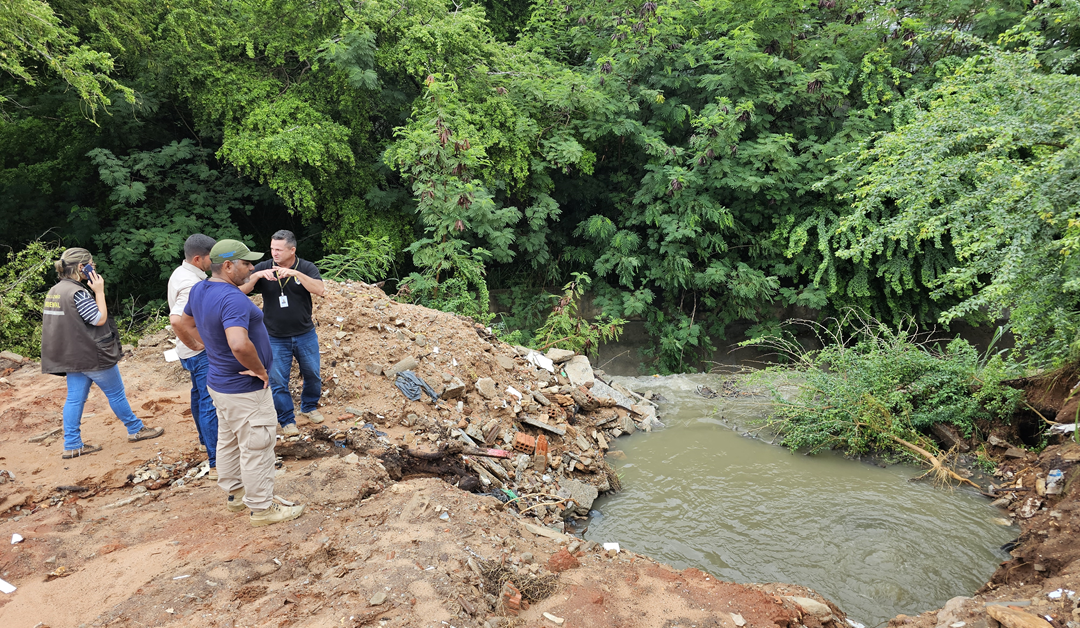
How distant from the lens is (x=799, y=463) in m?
6.75

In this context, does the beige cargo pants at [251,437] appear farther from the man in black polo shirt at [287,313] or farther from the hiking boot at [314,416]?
the hiking boot at [314,416]

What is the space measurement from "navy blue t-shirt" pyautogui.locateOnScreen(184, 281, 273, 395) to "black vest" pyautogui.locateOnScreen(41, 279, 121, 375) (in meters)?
1.77

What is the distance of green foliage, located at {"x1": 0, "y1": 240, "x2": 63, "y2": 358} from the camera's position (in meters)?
8.09

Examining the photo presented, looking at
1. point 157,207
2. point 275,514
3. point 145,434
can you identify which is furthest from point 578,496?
point 157,207

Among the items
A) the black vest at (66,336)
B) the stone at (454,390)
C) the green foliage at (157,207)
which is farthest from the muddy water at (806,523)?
the green foliage at (157,207)

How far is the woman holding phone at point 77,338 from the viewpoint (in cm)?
455

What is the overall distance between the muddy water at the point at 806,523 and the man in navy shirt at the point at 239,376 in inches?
112

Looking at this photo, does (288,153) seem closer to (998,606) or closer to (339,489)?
(339,489)

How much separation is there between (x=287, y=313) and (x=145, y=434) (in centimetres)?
175

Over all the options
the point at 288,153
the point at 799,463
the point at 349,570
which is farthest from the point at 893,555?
the point at 288,153

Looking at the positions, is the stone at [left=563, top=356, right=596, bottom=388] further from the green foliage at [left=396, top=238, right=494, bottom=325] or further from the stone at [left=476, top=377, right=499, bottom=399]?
the green foliage at [left=396, top=238, right=494, bottom=325]

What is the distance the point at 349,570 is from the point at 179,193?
32.5 feet

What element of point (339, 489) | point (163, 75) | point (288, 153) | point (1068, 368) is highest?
point (163, 75)

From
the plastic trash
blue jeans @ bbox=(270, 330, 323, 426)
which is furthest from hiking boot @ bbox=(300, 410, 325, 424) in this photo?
the plastic trash
